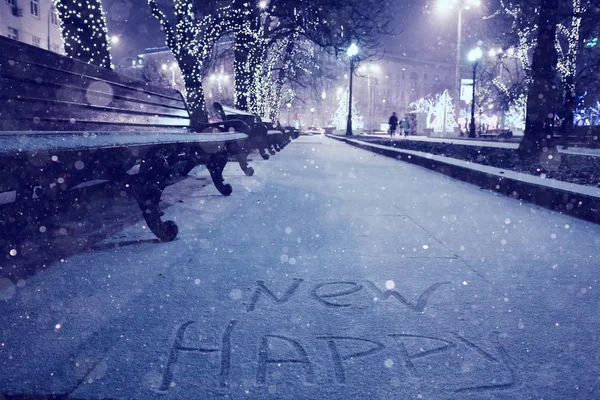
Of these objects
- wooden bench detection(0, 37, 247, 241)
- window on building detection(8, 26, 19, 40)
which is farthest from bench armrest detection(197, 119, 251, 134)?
window on building detection(8, 26, 19, 40)

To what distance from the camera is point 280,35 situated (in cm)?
2025

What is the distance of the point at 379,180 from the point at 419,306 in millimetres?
6649

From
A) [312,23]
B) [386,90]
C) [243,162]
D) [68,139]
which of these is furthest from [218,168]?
[386,90]

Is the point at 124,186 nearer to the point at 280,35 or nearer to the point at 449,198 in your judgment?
the point at 449,198

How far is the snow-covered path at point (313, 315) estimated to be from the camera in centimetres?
187

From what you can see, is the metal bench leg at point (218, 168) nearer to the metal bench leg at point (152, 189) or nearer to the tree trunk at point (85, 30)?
the metal bench leg at point (152, 189)

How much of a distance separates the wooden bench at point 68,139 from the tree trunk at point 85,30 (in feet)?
5.72

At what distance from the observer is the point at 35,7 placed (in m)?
37.4

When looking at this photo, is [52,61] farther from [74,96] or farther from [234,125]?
[234,125]

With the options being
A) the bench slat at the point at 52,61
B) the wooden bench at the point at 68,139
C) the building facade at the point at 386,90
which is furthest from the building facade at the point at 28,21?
the building facade at the point at 386,90

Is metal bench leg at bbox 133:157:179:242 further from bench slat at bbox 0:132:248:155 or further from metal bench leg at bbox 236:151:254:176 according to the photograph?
metal bench leg at bbox 236:151:254:176

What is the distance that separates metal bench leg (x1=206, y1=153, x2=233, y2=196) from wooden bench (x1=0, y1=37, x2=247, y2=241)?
32 centimetres

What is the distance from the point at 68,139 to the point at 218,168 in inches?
140

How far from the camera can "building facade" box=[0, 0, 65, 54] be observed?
107 ft
